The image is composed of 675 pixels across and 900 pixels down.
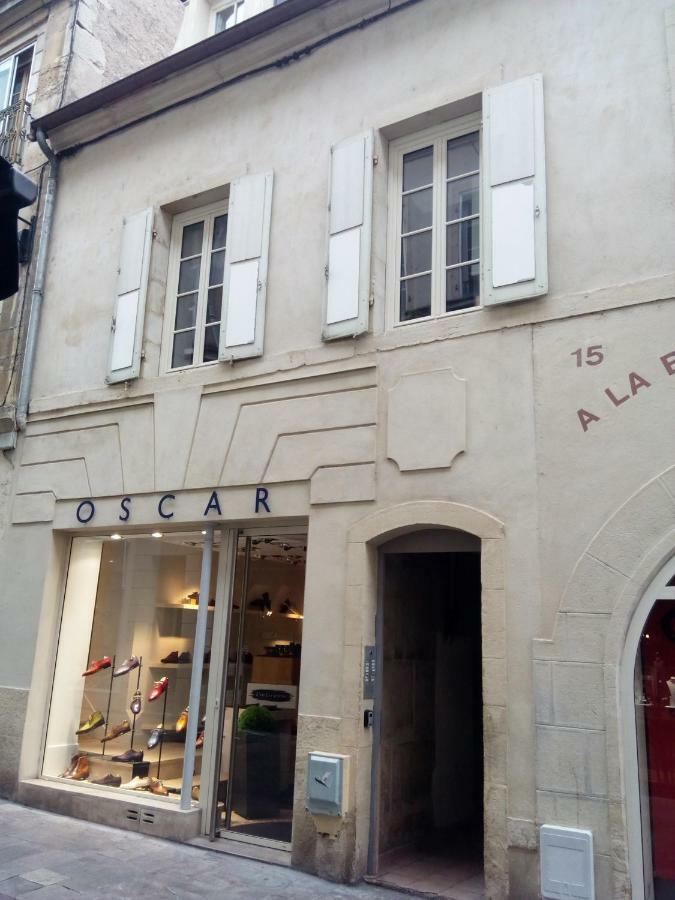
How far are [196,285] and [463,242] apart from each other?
3.10m

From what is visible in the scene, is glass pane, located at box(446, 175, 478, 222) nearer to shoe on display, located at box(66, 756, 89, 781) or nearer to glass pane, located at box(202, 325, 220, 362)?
glass pane, located at box(202, 325, 220, 362)

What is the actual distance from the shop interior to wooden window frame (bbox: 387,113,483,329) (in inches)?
84.5

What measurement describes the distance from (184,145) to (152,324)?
6.63ft

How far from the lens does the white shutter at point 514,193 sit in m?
5.96

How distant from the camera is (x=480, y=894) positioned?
18.6 ft

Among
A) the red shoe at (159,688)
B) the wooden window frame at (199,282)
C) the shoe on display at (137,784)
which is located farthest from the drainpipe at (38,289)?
the shoe on display at (137,784)

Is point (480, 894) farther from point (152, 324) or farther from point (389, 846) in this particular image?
point (152, 324)

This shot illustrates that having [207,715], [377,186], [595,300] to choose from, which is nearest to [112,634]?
[207,715]

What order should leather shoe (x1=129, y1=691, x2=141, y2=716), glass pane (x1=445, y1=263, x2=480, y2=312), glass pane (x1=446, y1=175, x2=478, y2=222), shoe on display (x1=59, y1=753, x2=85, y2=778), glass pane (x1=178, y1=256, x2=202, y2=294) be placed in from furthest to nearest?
glass pane (x1=178, y1=256, x2=202, y2=294) → shoe on display (x1=59, y1=753, x2=85, y2=778) → leather shoe (x1=129, y1=691, x2=141, y2=716) → glass pane (x1=446, y1=175, x2=478, y2=222) → glass pane (x1=445, y1=263, x2=480, y2=312)

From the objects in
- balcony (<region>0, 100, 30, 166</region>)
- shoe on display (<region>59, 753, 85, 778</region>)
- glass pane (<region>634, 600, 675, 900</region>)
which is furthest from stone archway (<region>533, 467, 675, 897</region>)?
balcony (<region>0, 100, 30, 166</region>)

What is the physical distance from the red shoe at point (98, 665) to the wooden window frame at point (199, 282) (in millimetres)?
3030

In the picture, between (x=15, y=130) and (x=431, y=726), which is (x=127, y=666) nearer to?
(x=431, y=726)

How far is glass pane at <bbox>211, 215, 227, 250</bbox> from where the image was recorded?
27.4ft

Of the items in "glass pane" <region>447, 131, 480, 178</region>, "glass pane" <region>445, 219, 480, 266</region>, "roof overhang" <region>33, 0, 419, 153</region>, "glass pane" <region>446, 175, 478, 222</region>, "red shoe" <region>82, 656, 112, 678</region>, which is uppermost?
"roof overhang" <region>33, 0, 419, 153</region>
